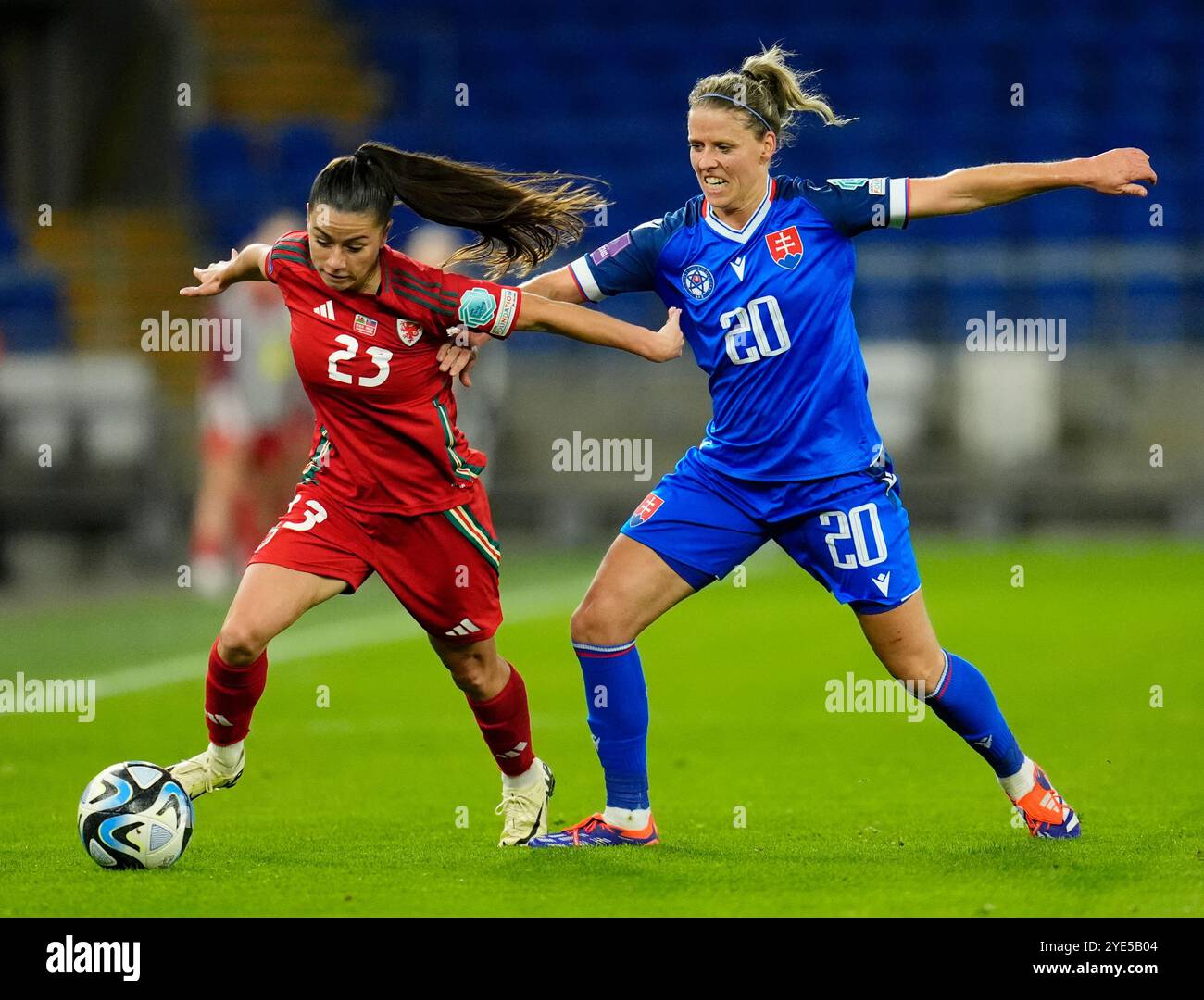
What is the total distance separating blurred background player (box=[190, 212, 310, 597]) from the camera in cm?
1407

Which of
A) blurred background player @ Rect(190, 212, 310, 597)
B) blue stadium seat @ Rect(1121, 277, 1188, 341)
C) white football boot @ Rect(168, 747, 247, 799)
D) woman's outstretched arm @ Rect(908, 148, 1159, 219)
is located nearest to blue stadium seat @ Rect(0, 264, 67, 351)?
blurred background player @ Rect(190, 212, 310, 597)

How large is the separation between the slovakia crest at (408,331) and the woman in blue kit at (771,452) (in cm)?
63

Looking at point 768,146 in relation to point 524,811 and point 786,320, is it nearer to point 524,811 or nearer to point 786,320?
point 786,320

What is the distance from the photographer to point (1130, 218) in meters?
19.7

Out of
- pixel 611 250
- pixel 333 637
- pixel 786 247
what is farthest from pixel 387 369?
pixel 333 637

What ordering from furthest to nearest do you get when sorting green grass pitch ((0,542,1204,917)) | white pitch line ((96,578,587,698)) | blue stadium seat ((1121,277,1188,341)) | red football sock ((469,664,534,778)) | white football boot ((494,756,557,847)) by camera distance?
blue stadium seat ((1121,277,1188,341)) < white pitch line ((96,578,587,698)) < red football sock ((469,664,534,778)) < white football boot ((494,756,557,847)) < green grass pitch ((0,542,1204,917))

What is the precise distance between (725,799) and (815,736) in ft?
5.28

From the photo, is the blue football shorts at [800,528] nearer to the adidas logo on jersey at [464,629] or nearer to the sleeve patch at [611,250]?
the adidas logo on jersey at [464,629]

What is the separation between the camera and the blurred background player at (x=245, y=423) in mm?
14070

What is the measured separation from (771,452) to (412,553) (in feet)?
3.71

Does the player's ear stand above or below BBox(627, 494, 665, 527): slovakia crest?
above

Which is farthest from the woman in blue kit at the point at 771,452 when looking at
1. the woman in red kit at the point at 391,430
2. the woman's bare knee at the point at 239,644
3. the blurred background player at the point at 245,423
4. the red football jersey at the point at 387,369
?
the blurred background player at the point at 245,423

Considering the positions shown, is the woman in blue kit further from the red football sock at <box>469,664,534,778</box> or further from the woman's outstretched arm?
the red football sock at <box>469,664,534,778</box>

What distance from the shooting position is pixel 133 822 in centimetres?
561
